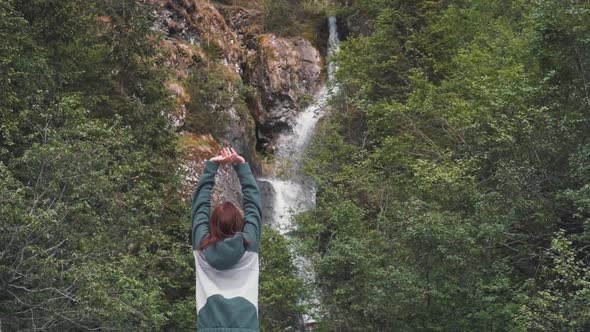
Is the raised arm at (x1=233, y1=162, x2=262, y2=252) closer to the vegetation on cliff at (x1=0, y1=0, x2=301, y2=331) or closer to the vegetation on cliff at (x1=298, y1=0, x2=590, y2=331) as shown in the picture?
the vegetation on cliff at (x1=0, y1=0, x2=301, y2=331)

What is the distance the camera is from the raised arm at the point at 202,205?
2854 mm

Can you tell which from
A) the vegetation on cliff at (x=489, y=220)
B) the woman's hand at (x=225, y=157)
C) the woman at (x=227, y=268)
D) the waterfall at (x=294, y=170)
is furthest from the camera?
the waterfall at (x=294, y=170)

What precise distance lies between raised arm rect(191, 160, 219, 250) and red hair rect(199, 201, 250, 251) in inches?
2.1

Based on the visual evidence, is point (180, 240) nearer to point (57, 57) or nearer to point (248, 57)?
point (57, 57)

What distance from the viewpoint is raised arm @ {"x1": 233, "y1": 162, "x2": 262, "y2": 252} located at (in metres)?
2.83

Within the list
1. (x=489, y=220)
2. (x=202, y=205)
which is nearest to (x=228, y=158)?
(x=202, y=205)

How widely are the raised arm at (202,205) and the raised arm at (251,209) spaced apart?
0.14 meters

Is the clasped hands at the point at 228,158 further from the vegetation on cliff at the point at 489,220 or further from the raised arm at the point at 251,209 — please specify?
the vegetation on cliff at the point at 489,220

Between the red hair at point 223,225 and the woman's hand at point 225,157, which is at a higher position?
the woman's hand at point 225,157

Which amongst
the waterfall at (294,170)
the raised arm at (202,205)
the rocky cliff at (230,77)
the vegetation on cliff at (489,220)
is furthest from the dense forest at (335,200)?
the raised arm at (202,205)

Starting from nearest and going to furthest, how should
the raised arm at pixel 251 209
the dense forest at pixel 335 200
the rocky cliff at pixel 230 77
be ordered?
the raised arm at pixel 251 209, the dense forest at pixel 335 200, the rocky cliff at pixel 230 77

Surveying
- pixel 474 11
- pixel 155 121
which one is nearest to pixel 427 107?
pixel 155 121

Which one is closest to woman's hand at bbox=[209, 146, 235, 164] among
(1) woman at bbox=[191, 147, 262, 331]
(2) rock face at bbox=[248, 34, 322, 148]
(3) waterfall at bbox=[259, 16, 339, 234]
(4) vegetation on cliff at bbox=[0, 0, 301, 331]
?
(1) woman at bbox=[191, 147, 262, 331]

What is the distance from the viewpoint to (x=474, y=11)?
2228 centimetres
